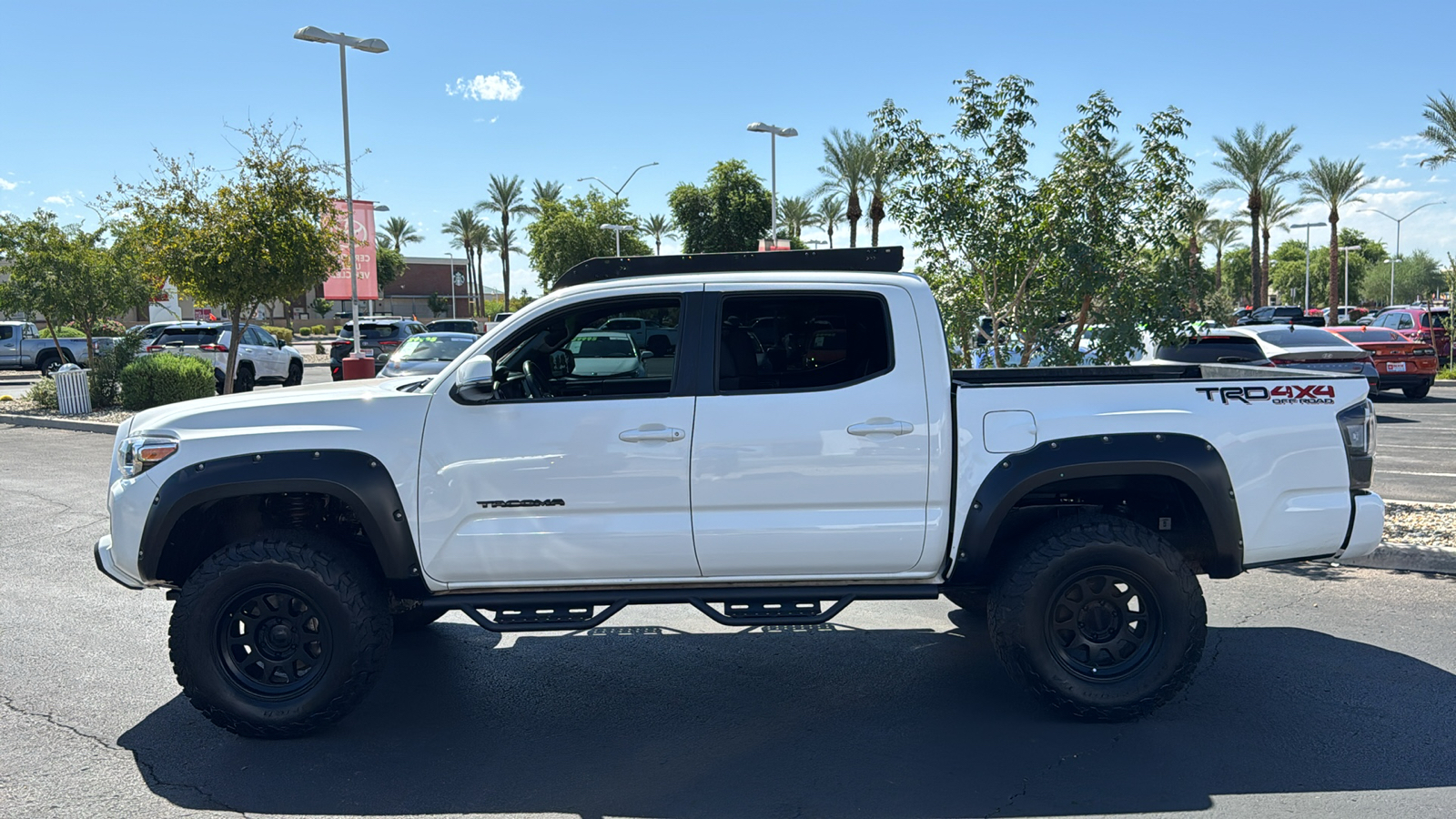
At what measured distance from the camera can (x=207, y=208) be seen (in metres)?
17.2

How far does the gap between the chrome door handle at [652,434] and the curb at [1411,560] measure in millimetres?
4867

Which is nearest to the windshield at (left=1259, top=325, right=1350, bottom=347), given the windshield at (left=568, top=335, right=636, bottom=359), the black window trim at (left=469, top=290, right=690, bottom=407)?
the windshield at (left=568, top=335, right=636, bottom=359)

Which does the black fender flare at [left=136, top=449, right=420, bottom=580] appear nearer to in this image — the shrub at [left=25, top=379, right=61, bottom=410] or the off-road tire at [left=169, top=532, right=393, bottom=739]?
the off-road tire at [left=169, top=532, right=393, bottom=739]

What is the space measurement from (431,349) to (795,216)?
121ft

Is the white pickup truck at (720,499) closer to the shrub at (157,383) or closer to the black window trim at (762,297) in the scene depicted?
the black window trim at (762,297)

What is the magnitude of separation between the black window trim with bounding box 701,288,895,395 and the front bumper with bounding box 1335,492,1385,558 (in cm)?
215

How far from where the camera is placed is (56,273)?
20438 millimetres

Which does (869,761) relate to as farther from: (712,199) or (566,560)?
(712,199)

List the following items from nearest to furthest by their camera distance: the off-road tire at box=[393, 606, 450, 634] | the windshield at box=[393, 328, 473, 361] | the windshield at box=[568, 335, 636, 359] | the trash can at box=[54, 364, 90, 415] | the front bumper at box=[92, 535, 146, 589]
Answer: the front bumper at box=[92, 535, 146, 589]
the windshield at box=[568, 335, 636, 359]
the off-road tire at box=[393, 606, 450, 634]
the windshield at box=[393, 328, 473, 361]
the trash can at box=[54, 364, 90, 415]

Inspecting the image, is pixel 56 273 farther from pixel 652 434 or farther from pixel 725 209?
pixel 725 209

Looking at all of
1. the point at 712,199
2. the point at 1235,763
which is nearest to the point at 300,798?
the point at 1235,763

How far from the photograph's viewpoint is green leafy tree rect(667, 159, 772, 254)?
47.3 metres

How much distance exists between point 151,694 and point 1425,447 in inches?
524

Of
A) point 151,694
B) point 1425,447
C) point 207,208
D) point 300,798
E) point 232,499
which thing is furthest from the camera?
point 207,208
